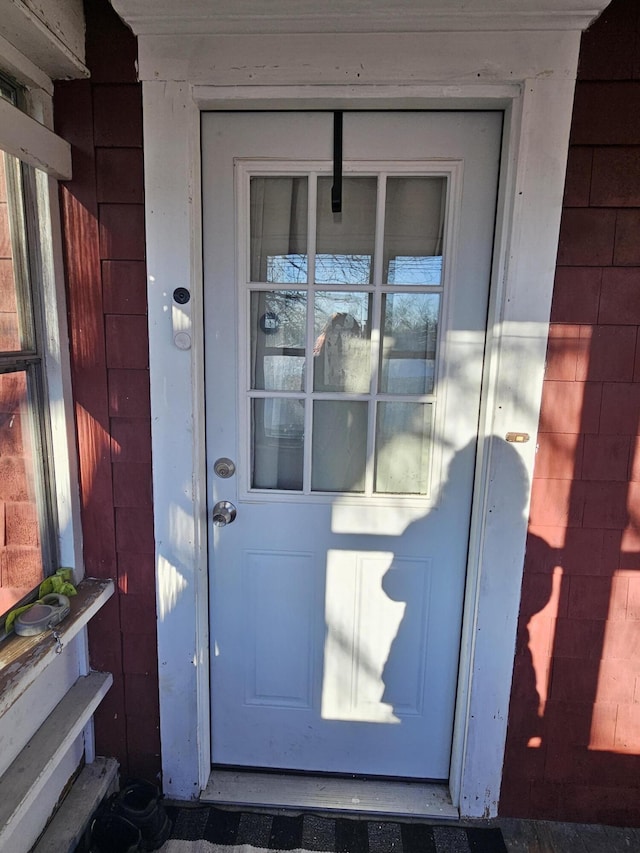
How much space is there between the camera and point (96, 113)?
51.6 inches

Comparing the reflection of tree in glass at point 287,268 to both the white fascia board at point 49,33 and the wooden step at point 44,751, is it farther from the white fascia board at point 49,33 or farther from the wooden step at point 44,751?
the wooden step at point 44,751

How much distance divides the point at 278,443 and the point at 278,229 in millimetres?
634

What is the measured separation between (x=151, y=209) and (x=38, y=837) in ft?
5.83

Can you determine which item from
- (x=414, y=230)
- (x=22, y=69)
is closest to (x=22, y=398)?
(x=22, y=69)

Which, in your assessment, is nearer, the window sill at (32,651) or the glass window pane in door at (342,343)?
the window sill at (32,651)

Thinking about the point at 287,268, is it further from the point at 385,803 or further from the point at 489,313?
the point at 385,803

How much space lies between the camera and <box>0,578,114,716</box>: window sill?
1.14 meters

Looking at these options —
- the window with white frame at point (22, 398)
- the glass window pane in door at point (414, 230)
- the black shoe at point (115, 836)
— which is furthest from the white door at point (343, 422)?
the window with white frame at point (22, 398)

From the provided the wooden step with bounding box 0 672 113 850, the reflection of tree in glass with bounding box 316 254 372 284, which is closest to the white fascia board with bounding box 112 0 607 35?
the reflection of tree in glass with bounding box 316 254 372 284

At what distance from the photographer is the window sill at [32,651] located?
1142mm

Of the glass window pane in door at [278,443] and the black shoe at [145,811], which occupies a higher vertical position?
the glass window pane in door at [278,443]

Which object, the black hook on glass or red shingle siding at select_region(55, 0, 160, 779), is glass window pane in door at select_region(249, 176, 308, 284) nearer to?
the black hook on glass

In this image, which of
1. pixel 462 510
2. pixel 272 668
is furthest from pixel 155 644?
pixel 462 510

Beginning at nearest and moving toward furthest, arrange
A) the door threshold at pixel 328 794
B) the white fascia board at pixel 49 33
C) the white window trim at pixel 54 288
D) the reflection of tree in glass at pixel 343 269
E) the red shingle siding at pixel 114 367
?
the white fascia board at pixel 49 33, the white window trim at pixel 54 288, the red shingle siding at pixel 114 367, the reflection of tree in glass at pixel 343 269, the door threshold at pixel 328 794
